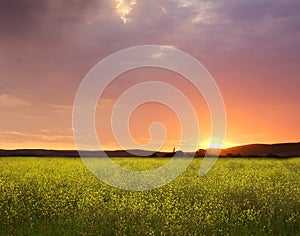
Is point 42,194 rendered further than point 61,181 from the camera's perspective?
No

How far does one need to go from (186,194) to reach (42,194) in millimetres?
5018

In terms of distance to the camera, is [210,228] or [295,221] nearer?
[210,228]

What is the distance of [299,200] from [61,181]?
376 inches

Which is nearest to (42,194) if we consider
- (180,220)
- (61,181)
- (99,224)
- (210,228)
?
(61,181)

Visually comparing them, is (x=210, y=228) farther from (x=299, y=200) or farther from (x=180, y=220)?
(x=299, y=200)

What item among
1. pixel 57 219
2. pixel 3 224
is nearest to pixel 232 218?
pixel 57 219

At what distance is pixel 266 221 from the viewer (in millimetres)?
11695

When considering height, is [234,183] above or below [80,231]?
above

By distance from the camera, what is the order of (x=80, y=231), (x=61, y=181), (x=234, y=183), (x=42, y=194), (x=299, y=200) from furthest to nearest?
(x=61, y=181)
(x=234, y=183)
(x=42, y=194)
(x=299, y=200)
(x=80, y=231)

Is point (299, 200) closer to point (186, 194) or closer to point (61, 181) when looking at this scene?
point (186, 194)

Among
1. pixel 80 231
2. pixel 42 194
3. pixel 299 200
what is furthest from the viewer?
pixel 42 194

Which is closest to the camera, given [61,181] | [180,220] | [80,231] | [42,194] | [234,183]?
[80,231]

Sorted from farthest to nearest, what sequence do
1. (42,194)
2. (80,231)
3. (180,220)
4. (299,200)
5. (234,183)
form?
(234,183) → (42,194) → (299,200) → (180,220) → (80,231)

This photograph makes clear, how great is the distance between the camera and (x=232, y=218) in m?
11.8
